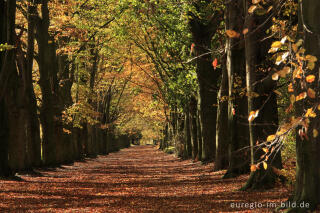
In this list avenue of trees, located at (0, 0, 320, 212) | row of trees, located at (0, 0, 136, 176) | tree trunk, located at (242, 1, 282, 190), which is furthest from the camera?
row of trees, located at (0, 0, 136, 176)

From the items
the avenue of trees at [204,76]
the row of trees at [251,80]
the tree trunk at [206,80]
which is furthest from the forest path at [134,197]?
the tree trunk at [206,80]

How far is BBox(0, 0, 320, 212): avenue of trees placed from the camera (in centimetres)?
728

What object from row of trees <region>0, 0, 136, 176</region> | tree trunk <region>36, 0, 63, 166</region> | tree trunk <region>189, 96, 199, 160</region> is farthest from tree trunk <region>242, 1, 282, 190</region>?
tree trunk <region>189, 96, 199, 160</region>

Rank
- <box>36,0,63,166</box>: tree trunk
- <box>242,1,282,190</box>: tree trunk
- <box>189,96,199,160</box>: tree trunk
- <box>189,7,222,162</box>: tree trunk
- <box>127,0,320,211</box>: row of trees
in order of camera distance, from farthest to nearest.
→ <box>189,96,199,160</box>: tree trunk
<box>36,0,63,166</box>: tree trunk
<box>189,7,222,162</box>: tree trunk
<box>242,1,282,190</box>: tree trunk
<box>127,0,320,211</box>: row of trees

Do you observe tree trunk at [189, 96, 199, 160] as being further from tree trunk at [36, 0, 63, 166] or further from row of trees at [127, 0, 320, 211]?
tree trunk at [36, 0, 63, 166]

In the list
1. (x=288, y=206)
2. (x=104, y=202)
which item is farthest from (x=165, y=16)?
(x=288, y=206)

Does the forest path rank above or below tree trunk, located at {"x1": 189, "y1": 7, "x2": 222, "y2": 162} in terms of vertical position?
below

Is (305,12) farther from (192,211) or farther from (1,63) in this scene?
(1,63)

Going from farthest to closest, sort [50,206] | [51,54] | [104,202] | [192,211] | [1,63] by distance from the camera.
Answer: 1. [51,54]
2. [1,63]
3. [104,202]
4. [50,206]
5. [192,211]

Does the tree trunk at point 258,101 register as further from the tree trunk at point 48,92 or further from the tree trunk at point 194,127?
the tree trunk at point 194,127

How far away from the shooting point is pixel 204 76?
76.5 ft

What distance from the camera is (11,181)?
54.0 ft

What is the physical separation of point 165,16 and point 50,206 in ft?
50.9

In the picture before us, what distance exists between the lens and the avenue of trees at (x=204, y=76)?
23.9 ft
